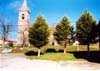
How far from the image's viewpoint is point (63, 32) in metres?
43.0

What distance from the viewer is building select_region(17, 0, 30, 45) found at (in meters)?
73.7

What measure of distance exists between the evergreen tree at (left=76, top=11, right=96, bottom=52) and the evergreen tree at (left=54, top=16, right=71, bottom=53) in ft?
9.09

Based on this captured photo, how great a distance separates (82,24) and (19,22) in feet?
138

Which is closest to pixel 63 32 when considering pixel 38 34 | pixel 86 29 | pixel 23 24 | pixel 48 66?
pixel 86 29

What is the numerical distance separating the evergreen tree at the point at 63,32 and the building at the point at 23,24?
30.2 metres

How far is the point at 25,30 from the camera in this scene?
245ft

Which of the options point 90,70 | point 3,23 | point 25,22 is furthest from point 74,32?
point 25,22

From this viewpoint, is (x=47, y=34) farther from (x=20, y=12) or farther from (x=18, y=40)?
(x=20, y=12)

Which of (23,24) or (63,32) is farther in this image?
(23,24)

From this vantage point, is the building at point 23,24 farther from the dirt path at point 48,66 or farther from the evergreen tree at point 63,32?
the dirt path at point 48,66

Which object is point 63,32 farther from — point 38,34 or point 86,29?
point 38,34

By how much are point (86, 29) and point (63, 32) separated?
4.88 metres

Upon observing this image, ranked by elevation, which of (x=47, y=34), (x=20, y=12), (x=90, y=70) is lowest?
(x=90, y=70)

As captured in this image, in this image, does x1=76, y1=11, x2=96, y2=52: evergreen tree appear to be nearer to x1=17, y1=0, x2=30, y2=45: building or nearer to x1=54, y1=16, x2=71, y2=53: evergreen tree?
x1=54, y1=16, x2=71, y2=53: evergreen tree
